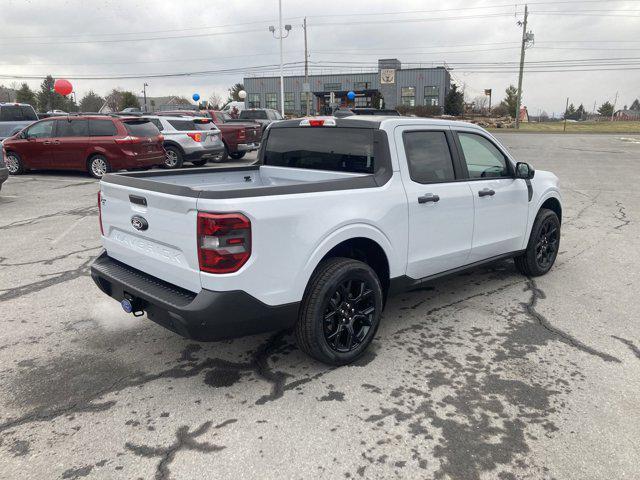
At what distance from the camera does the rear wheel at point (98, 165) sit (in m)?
13.1

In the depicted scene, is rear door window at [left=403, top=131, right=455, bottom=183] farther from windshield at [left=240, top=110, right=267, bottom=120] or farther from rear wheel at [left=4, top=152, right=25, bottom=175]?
windshield at [left=240, top=110, right=267, bottom=120]

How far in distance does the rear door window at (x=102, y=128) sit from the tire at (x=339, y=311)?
1110 cm

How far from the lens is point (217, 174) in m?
4.87

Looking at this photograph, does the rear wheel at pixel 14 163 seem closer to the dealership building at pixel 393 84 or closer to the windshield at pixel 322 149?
the windshield at pixel 322 149

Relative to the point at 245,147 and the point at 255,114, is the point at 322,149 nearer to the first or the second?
the point at 245,147

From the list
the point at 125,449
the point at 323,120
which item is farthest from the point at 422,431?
the point at 323,120

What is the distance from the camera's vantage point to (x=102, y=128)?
13.0m

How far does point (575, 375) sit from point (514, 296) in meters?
1.64

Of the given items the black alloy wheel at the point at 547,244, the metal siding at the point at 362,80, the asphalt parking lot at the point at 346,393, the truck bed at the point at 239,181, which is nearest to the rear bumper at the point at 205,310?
the asphalt parking lot at the point at 346,393

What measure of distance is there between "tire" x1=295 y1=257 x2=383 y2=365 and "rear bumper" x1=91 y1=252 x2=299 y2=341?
0.15 metres

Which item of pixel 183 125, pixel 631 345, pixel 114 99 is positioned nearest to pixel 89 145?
pixel 183 125

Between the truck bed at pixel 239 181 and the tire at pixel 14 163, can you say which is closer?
the truck bed at pixel 239 181

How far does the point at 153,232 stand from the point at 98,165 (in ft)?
36.5

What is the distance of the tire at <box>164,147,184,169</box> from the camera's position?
1491 cm
